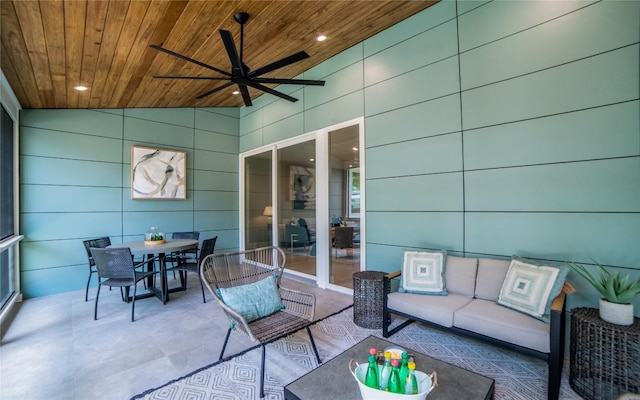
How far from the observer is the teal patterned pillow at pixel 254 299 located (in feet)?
7.98

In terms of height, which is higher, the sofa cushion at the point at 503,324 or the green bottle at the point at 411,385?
the green bottle at the point at 411,385

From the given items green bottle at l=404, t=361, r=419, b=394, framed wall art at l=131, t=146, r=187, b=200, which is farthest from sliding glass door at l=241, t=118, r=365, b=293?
green bottle at l=404, t=361, r=419, b=394

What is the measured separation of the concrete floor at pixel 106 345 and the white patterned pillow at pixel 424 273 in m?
1.16

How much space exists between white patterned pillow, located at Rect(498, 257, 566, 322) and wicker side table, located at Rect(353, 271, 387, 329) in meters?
1.17

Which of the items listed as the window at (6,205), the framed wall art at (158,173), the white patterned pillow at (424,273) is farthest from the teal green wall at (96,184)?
the white patterned pillow at (424,273)

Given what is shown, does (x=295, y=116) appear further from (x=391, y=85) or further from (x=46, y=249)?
(x=46, y=249)

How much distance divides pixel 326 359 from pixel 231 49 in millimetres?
2980

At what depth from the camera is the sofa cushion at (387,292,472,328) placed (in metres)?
2.64

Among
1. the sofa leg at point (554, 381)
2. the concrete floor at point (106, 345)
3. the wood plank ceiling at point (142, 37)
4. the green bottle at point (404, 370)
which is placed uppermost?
the wood plank ceiling at point (142, 37)

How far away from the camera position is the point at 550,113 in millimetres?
2707

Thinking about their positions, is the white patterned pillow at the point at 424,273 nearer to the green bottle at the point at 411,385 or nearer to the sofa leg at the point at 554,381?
the sofa leg at the point at 554,381

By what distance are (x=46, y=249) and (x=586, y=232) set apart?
22.8ft

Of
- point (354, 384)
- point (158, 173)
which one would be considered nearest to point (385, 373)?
point (354, 384)

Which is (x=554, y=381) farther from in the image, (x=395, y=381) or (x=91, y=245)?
(x=91, y=245)
